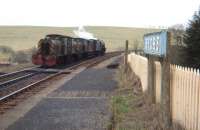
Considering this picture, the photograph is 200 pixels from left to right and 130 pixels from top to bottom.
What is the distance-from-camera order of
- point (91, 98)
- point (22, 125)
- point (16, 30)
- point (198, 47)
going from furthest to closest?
point (16, 30) → point (198, 47) → point (91, 98) → point (22, 125)

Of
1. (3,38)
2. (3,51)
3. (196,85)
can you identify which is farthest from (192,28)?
(3,38)

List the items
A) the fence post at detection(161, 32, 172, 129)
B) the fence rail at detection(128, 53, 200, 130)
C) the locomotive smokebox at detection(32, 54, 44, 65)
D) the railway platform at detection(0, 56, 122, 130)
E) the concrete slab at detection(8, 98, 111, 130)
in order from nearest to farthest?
1. the fence rail at detection(128, 53, 200, 130)
2. the fence post at detection(161, 32, 172, 129)
3. the concrete slab at detection(8, 98, 111, 130)
4. the railway platform at detection(0, 56, 122, 130)
5. the locomotive smokebox at detection(32, 54, 44, 65)

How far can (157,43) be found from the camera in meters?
12.0

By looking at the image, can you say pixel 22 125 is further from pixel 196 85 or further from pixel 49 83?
pixel 49 83

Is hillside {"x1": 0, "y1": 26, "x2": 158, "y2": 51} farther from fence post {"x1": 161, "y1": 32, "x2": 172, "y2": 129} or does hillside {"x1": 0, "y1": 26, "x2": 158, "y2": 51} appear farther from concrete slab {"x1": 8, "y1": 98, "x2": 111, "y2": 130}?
fence post {"x1": 161, "y1": 32, "x2": 172, "y2": 129}

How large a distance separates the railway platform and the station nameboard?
1.96 meters

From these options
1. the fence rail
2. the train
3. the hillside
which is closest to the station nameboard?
the fence rail

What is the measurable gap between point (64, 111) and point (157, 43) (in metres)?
4.09

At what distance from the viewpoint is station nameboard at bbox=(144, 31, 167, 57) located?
1115cm

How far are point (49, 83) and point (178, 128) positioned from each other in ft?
48.0

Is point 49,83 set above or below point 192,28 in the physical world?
below

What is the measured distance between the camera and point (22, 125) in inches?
494

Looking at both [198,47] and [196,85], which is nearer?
[196,85]

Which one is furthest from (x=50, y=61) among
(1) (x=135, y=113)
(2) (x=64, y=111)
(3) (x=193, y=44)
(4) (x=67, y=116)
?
(1) (x=135, y=113)
